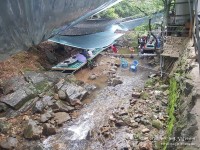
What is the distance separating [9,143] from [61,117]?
4.50 ft

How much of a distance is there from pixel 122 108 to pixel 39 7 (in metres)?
4.58

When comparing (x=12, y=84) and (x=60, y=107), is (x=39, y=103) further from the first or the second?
(x=12, y=84)

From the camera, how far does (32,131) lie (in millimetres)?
4887

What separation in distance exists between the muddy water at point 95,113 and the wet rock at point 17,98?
1.42m

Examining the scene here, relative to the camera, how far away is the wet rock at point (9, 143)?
457 centimetres

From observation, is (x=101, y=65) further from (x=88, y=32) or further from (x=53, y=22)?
(x=53, y=22)

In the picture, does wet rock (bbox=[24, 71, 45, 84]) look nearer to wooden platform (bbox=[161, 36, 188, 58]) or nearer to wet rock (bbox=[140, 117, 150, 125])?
wet rock (bbox=[140, 117, 150, 125])

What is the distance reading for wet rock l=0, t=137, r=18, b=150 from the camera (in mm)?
4566

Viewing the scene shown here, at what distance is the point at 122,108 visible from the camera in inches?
231

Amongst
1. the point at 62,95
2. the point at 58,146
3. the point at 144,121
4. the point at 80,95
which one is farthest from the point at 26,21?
the point at 80,95

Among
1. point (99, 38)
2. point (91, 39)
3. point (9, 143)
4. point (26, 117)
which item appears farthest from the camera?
point (99, 38)

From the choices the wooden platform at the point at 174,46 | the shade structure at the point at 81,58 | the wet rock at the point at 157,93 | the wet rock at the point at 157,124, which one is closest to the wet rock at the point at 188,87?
the wet rock at the point at 157,124

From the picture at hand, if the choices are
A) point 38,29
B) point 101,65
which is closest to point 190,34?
point 101,65

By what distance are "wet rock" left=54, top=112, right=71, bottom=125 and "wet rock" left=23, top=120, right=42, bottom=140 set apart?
52 cm
